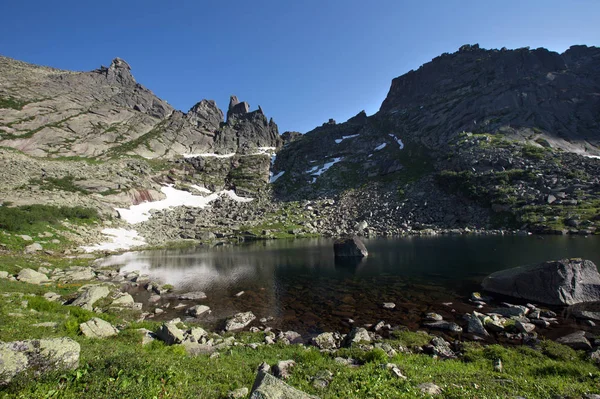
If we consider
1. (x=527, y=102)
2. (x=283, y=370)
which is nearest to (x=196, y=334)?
(x=283, y=370)

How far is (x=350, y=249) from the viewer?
194ft

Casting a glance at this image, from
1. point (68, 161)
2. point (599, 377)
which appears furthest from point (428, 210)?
point (68, 161)

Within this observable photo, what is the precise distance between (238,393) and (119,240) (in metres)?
91.8

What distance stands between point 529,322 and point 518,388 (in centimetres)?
1493

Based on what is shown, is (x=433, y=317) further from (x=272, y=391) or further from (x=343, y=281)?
(x=272, y=391)

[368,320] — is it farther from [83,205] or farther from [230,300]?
[83,205]

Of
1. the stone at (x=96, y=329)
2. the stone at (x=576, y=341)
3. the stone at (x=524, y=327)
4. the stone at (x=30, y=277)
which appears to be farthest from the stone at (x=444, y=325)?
the stone at (x=30, y=277)

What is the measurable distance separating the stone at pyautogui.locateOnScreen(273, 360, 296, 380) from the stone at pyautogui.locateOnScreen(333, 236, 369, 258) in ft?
155

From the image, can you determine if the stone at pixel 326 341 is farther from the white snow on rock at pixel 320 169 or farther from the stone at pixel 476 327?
the white snow on rock at pixel 320 169

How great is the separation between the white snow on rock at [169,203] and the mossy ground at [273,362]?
330ft

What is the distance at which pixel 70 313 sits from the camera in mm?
19703

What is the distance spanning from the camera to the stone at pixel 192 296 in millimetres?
33256

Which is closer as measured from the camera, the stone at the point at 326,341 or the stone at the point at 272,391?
the stone at the point at 272,391

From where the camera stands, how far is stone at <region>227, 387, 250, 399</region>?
9.05m
